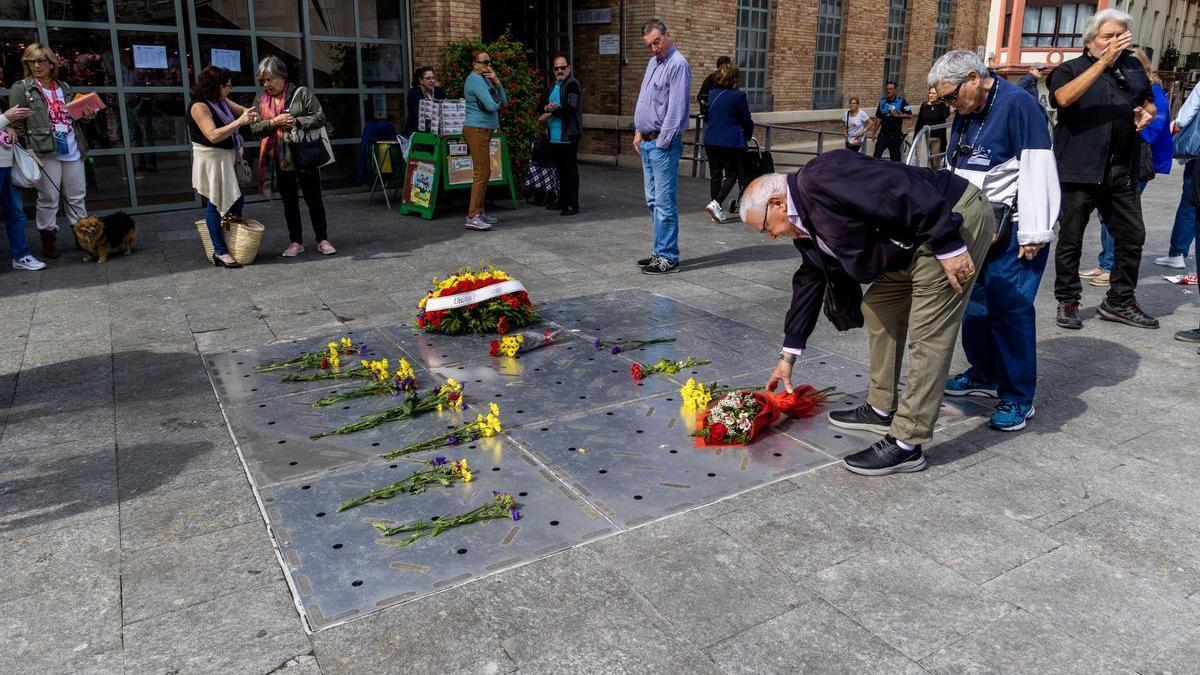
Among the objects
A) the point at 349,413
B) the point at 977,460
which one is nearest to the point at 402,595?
the point at 349,413

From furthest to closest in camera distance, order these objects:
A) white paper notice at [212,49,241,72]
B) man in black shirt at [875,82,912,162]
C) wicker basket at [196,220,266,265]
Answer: man in black shirt at [875,82,912,162]
white paper notice at [212,49,241,72]
wicker basket at [196,220,266,265]

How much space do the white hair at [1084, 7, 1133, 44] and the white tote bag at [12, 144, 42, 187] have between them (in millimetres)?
8365

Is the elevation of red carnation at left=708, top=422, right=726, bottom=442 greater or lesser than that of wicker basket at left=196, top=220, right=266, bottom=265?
lesser

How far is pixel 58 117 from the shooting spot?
8164mm

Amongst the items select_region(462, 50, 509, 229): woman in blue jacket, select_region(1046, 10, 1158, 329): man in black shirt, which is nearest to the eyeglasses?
select_region(1046, 10, 1158, 329): man in black shirt

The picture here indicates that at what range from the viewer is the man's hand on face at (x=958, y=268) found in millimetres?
3547

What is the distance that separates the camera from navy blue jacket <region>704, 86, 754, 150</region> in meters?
10.0

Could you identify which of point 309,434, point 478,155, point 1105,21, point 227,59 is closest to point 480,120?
point 478,155

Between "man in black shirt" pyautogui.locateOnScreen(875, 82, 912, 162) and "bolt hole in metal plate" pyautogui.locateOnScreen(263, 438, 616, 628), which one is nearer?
"bolt hole in metal plate" pyautogui.locateOnScreen(263, 438, 616, 628)

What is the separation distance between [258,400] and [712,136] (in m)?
6.77

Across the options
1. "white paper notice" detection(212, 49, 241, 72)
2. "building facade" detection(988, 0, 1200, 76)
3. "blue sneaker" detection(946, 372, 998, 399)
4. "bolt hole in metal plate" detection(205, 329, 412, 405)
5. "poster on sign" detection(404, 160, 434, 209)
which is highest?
"building facade" detection(988, 0, 1200, 76)

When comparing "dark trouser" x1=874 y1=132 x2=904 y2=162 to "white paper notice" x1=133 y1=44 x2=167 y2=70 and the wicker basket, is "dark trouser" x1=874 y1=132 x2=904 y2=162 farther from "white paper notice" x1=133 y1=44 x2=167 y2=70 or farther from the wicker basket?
the wicker basket

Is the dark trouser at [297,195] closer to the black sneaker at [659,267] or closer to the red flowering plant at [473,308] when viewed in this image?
the red flowering plant at [473,308]

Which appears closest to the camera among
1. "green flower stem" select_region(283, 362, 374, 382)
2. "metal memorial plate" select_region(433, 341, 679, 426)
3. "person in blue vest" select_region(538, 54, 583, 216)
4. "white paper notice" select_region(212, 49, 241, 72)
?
"metal memorial plate" select_region(433, 341, 679, 426)
